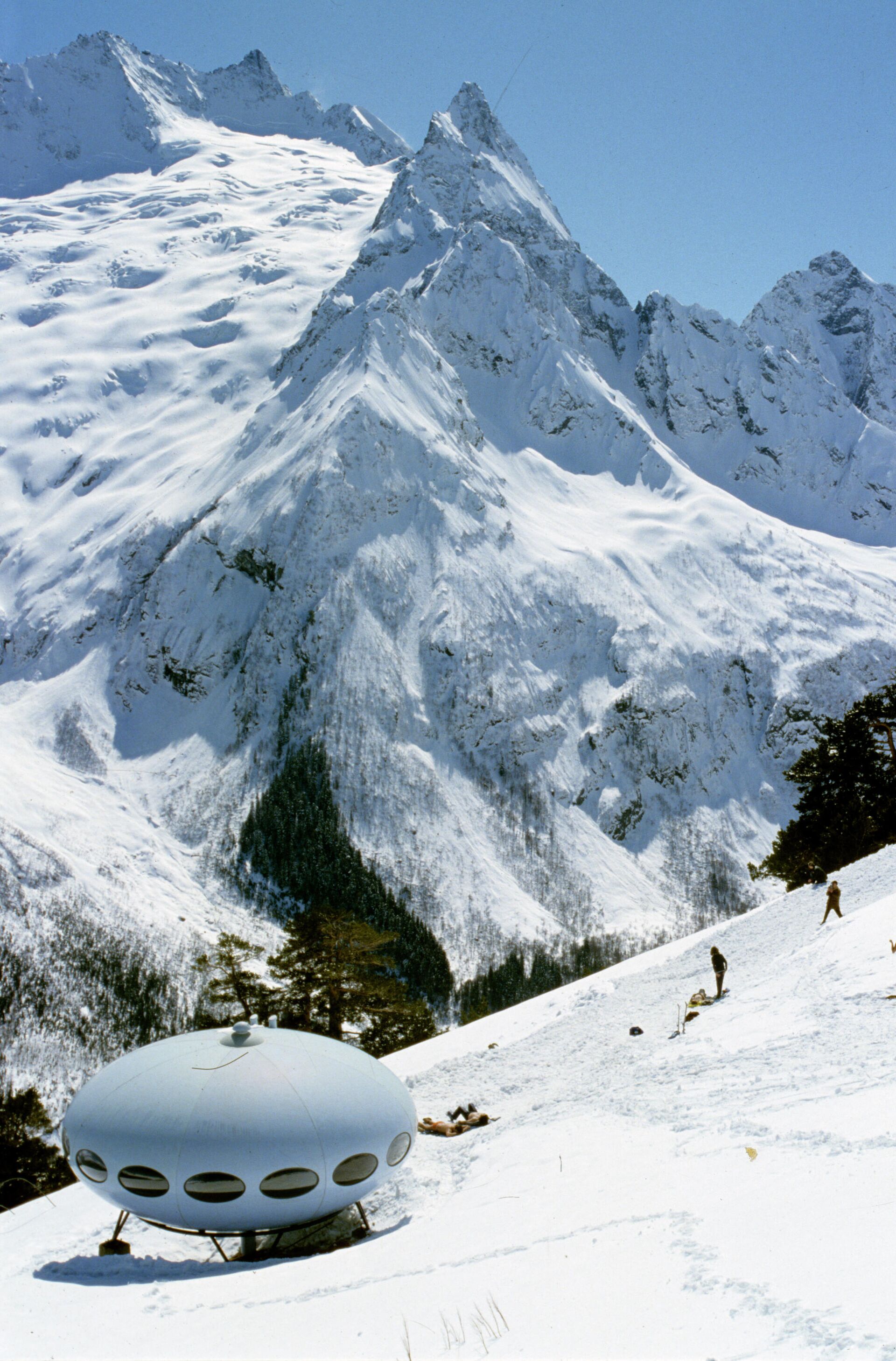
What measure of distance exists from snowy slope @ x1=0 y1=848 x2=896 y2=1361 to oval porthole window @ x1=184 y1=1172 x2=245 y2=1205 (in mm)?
1108

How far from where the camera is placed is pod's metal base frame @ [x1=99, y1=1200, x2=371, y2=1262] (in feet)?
56.6

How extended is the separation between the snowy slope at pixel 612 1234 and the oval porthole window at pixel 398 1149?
3.03 ft

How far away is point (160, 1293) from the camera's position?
→ 47.6 feet

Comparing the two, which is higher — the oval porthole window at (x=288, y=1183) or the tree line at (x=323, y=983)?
the oval porthole window at (x=288, y=1183)

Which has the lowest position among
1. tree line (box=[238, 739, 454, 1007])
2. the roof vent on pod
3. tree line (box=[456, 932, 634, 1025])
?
tree line (box=[456, 932, 634, 1025])

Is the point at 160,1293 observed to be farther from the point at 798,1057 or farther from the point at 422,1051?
the point at 422,1051

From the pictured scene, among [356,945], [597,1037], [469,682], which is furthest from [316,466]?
[597,1037]

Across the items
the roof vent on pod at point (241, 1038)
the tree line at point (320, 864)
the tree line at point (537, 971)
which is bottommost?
the tree line at point (537, 971)

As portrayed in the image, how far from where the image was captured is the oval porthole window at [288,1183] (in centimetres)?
1689

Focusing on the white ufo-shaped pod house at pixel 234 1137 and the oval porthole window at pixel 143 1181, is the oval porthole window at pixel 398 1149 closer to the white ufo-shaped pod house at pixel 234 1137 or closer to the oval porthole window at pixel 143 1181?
the white ufo-shaped pod house at pixel 234 1137

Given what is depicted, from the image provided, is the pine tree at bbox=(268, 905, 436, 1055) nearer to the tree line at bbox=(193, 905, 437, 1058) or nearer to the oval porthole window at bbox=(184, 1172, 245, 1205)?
the tree line at bbox=(193, 905, 437, 1058)

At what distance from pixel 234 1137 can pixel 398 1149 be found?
12.4ft

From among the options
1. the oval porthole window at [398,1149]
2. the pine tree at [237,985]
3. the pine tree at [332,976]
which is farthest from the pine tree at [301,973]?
the oval porthole window at [398,1149]

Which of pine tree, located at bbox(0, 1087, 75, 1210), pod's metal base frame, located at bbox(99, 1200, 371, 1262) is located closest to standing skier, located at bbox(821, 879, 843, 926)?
pod's metal base frame, located at bbox(99, 1200, 371, 1262)
